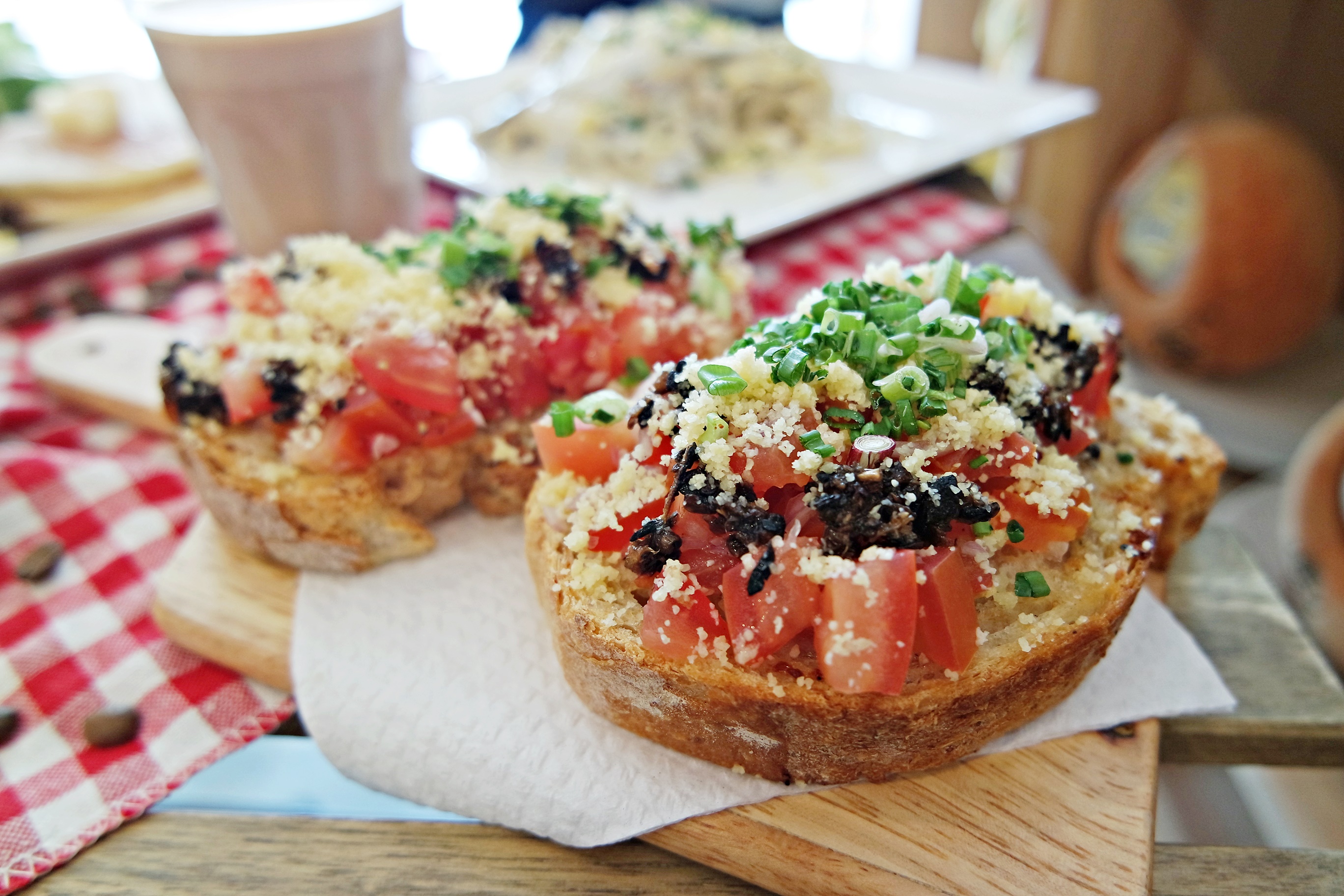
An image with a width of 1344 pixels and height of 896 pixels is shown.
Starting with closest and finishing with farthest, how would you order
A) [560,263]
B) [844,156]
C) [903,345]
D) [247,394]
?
[903,345] → [247,394] → [560,263] → [844,156]

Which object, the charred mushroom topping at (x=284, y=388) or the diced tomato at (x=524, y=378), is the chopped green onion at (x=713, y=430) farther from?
the charred mushroom topping at (x=284, y=388)

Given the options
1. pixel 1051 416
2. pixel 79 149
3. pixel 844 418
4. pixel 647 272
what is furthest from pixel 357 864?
pixel 79 149

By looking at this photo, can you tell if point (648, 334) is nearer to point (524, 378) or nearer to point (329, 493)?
point (524, 378)

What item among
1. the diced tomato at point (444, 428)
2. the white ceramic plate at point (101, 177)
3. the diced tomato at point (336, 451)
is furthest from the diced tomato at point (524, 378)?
the white ceramic plate at point (101, 177)

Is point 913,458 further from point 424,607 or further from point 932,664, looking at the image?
point 424,607

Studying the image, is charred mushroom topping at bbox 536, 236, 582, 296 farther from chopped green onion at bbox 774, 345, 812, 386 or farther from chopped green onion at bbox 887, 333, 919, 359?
chopped green onion at bbox 887, 333, 919, 359

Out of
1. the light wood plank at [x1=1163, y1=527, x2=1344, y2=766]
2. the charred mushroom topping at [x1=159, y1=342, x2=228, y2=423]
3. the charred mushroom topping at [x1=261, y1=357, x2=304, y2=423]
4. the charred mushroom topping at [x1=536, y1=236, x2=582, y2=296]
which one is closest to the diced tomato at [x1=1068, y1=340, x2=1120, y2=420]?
the light wood plank at [x1=1163, y1=527, x2=1344, y2=766]

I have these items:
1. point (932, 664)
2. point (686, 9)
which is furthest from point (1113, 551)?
point (686, 9)
